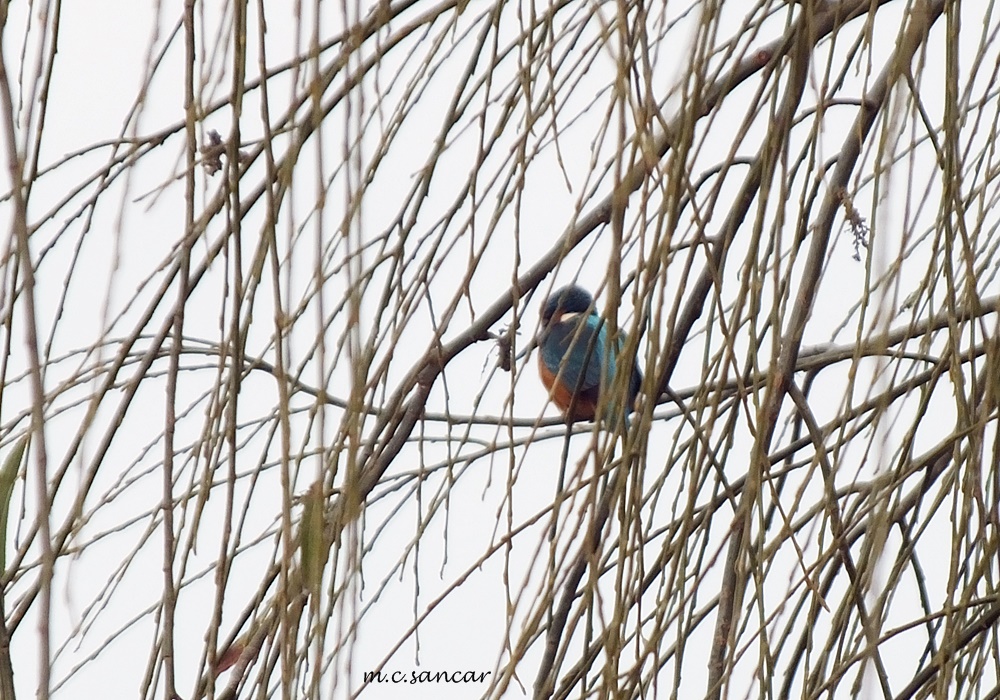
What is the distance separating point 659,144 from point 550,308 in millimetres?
2418

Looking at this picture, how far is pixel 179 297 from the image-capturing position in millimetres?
835

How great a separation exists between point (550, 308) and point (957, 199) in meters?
2.84

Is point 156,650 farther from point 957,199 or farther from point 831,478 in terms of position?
point 957,199

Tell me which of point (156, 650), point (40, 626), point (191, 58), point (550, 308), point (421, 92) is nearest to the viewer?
point (40, 626)

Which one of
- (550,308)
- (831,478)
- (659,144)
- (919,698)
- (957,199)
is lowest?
(919,698)

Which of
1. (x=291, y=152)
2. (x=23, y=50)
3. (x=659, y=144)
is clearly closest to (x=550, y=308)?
(x=659, y=144)

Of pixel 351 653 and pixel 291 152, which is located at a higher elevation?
pixel 291 152

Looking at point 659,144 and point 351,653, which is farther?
point 659,144

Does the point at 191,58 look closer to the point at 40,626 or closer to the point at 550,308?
the point at 40,626

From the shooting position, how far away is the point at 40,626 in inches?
24.0

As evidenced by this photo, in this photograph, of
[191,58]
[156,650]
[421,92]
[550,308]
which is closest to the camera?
[191,58]

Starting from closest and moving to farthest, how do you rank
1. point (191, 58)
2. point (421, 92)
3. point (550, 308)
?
point (191, 58) < point (421, 92) < point (550, 308)

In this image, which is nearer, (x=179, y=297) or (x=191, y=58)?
(x=191, y=58)

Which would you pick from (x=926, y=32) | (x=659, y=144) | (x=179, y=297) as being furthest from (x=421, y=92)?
(x=926, y=32)
